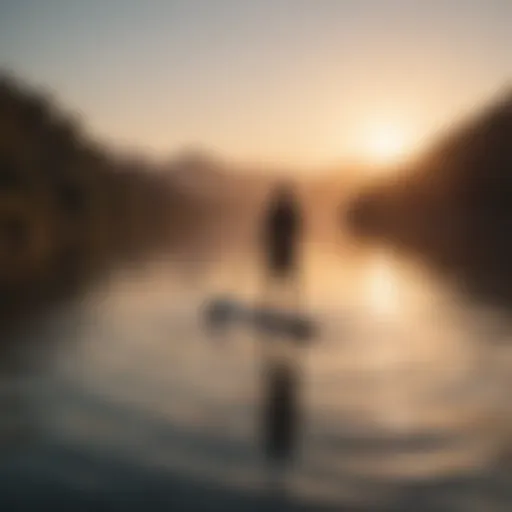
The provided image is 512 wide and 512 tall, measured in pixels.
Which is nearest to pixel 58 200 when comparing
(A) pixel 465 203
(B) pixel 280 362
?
(A) pixel 465 203

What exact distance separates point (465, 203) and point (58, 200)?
683 centimetres

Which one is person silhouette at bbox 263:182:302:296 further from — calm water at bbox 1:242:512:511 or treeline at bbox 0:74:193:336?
treeline at bbox 0:74:193:336

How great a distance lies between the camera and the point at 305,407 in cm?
371

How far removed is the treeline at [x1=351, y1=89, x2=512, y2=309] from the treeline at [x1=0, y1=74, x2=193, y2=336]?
3.38 m

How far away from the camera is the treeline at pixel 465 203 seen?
964cm

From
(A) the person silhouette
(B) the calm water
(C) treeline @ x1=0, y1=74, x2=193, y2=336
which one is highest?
(C) treeline @ x1=0, y1=74, x2=193, y2=336

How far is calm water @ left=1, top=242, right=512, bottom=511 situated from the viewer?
110 inches

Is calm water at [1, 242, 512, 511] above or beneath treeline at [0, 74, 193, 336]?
beneath

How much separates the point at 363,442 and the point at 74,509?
4.28ft

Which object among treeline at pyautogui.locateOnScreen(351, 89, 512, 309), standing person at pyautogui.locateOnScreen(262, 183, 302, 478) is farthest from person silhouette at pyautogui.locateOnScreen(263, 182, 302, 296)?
treeline at pyautogui.locateOnScreen(351, 89, 512, 309)

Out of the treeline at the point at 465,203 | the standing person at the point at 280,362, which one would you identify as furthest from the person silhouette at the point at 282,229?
the treeline at the point at 465,203

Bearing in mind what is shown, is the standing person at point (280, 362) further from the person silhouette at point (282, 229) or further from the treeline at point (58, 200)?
the treeline at point (58, 200)

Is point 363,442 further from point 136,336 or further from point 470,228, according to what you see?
point 470,228

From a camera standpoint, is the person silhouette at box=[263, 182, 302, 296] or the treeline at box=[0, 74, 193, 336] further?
the treeline at box=[0, 74, 193, 336]
